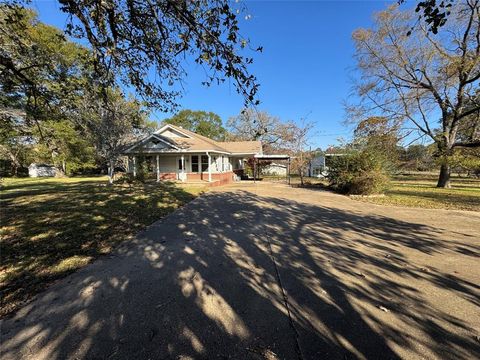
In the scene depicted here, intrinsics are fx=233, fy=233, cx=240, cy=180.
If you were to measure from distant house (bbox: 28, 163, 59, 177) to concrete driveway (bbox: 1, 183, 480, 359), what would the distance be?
38.3 m

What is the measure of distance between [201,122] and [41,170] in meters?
32.2

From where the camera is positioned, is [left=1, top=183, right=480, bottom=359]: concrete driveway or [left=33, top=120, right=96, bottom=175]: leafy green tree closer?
[left=1, top=183, right=480, bottom=359]: concrete driveway

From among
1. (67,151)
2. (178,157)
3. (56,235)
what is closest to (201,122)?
(67,151)

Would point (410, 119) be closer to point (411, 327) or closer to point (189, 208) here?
point (189, 208)

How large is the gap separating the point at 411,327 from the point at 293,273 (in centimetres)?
161

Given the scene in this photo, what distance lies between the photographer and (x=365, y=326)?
8.36 ft

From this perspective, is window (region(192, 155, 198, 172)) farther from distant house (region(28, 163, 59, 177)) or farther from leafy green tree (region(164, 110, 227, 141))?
leafy green tree (region(164, 110, 227, 141))

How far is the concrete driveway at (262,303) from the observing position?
226 centimetres

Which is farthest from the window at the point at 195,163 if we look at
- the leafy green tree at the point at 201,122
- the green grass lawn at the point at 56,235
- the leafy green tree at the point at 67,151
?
the leafy green tree at the point at 201,122

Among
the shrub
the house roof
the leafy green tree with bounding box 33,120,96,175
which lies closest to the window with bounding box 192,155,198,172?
the house roof

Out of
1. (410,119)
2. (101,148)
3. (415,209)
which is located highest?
(410,119)

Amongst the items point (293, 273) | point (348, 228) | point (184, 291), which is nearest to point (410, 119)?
point (348, 228)

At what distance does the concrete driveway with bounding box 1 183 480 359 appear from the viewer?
7.41ft

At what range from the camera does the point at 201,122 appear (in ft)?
185
